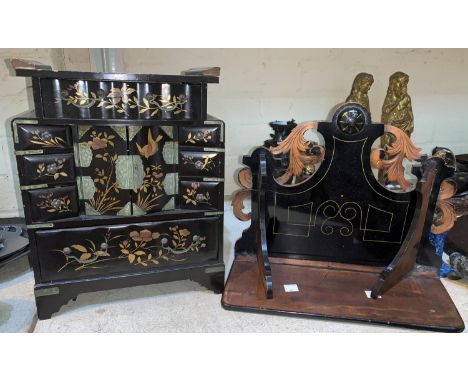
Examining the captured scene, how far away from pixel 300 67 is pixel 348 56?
0.88 feet

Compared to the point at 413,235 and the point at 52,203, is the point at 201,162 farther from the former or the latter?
the point at 413,235

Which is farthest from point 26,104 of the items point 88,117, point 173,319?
point 173,319

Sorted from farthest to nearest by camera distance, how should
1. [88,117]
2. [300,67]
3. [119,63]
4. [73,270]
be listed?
[300,67] → [119,63] → [73,270] → [88,117]

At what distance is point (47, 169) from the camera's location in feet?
3.74

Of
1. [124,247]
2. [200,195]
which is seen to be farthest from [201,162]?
[124,247]

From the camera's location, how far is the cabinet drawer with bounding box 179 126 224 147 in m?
1.24

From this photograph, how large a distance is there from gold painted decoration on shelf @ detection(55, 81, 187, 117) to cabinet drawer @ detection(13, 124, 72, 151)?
87 mm

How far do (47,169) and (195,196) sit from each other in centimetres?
46

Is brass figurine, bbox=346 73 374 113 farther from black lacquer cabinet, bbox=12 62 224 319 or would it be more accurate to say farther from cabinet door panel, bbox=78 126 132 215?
cabinet door panel, bbox=78 126 132 215

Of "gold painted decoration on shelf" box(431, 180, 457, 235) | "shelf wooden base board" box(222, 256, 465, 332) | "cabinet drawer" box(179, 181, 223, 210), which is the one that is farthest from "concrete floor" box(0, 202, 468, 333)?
"cabinet drawer" box(179, 181, 223, 210)

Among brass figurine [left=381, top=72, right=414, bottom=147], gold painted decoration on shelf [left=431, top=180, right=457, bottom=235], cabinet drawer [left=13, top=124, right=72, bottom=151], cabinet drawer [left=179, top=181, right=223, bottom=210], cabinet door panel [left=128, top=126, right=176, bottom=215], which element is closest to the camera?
cabinet drawer [left=13, top=124, right=72, bottom=151]

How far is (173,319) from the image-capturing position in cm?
129

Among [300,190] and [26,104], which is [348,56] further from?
Result: [26,104]

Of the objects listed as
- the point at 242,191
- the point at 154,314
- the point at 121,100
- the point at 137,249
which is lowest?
the point at 154,314
